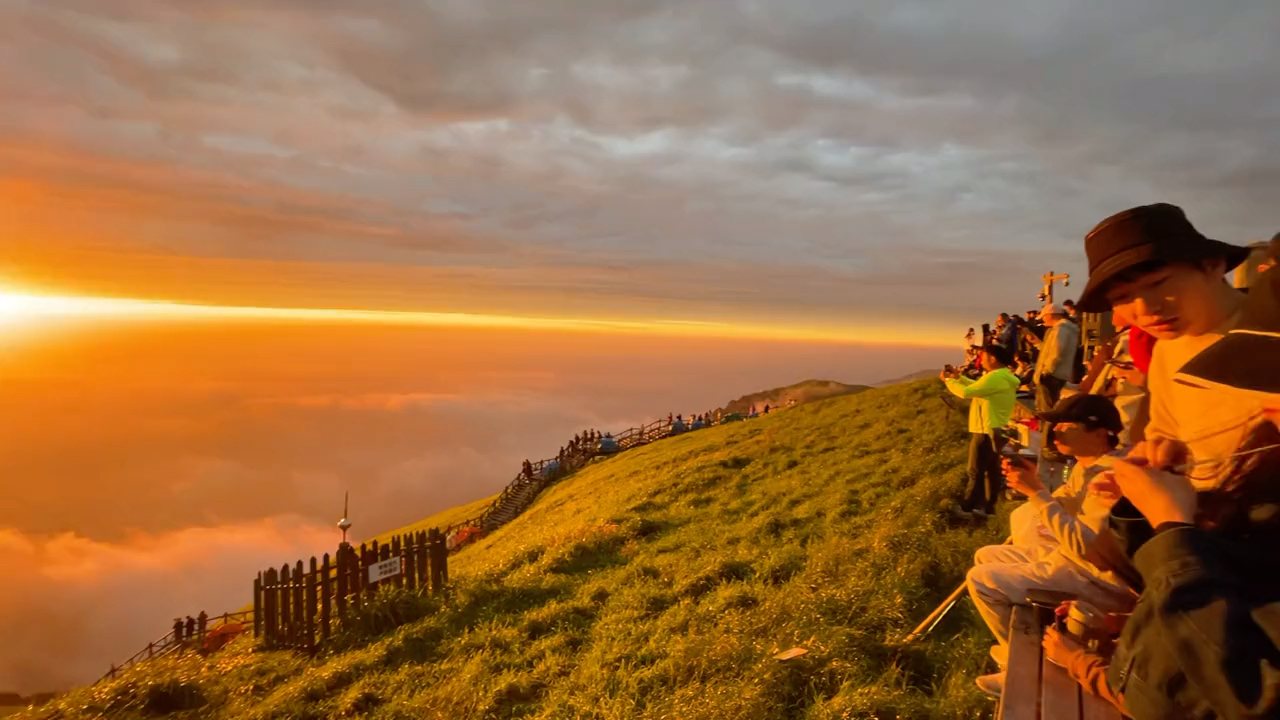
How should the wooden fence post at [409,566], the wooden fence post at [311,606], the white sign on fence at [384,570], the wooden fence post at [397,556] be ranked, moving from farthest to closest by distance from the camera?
the wooden fence post at [409,566] → the wooden fence post at [397,556] → the white sign on fence at [384,570] → the wooden fence post at [311,606]

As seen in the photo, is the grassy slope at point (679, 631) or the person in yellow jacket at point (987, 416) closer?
the grassy slope at point (679, 631)

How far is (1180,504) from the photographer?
6.22ft

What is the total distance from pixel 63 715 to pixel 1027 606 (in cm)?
1077

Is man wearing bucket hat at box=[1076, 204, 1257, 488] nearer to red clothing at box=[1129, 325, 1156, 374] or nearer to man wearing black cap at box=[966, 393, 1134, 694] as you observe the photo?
man wearing black cap at box=[966, 393, 1134, 694]

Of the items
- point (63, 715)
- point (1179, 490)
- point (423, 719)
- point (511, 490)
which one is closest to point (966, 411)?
point (423, 719)

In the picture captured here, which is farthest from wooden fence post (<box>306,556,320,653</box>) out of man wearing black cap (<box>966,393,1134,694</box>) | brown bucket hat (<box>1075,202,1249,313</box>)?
brown bucket hat (<box>1075,202,1249,313</box>)

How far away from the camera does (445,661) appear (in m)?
7.38

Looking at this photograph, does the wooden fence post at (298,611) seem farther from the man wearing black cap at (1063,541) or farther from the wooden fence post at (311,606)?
the man wearing black cap at (1063,541)

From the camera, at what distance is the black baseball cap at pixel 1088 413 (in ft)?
10.9

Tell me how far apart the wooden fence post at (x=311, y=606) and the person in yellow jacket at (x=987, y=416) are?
9575 mm

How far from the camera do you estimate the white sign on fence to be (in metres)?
10.0

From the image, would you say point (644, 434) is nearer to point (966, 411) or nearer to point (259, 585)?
point (966, 411)

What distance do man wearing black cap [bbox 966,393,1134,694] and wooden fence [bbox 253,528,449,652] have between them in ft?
27.4

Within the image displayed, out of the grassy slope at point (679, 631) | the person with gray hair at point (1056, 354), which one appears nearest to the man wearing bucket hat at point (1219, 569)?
the grassy slope at point (679, 631)
